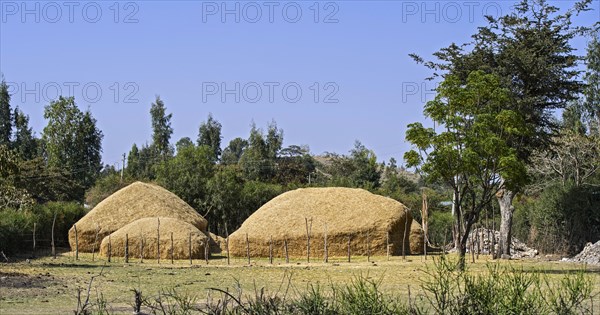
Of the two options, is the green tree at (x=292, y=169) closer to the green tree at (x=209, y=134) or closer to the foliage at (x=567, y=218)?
the green tree at (x=209, y=134)

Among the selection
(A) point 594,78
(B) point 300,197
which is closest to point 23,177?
(B) point 300,197

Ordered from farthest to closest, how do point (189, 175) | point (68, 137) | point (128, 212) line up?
point (68, 137) → point (189, 175) → point (128, 212)

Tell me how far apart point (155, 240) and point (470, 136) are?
44.7ft

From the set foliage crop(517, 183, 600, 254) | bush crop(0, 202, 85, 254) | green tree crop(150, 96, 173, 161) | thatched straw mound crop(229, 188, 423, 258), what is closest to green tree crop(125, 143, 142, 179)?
green tree crop(150, 96, 173, 161)

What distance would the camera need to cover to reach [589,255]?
104 ft

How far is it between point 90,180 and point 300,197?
99.6 ft

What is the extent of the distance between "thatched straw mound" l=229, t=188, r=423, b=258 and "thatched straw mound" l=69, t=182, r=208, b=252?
4251mm

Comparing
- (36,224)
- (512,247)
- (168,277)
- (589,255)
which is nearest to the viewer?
(168,277)

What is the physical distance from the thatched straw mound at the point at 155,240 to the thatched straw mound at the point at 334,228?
8.61 ft

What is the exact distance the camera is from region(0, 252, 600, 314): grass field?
17.5 m

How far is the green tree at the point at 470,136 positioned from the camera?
82.8ft

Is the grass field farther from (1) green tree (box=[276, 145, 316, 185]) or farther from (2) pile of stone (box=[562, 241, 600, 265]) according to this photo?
(1) green tree (box=[276, 145, 316, 185])

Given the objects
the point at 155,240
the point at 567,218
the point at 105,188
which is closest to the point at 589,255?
the point at 567,218

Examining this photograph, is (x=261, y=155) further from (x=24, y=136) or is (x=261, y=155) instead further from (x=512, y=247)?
(x=512, y=247)
